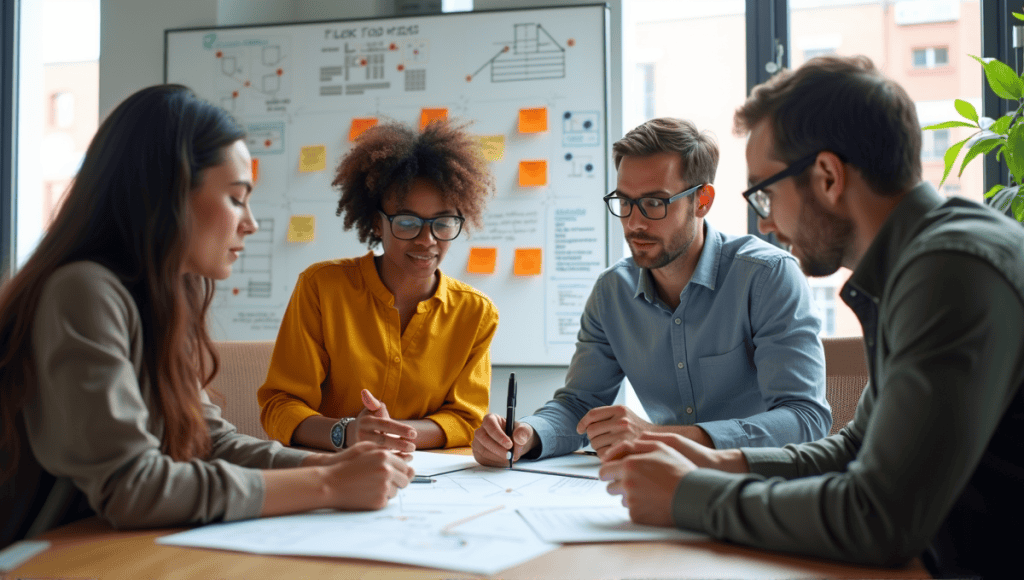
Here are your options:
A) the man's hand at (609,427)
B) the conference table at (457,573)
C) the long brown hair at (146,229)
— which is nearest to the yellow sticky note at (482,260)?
the man's hand at (609,427)

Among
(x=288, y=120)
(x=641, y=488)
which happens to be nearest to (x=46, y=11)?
(x=288, y=120)

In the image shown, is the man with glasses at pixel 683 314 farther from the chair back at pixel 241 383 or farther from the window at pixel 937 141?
the window at pixel 937 141

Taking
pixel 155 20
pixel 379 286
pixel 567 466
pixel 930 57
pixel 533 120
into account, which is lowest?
pixel 567 466

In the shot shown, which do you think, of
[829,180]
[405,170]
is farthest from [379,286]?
[829,180]

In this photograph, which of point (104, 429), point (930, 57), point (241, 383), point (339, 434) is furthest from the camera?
point (930, 57)

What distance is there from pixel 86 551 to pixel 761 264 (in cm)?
145

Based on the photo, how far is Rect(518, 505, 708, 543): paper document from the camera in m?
0.92

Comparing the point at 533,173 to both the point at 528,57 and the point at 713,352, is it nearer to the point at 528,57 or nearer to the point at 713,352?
the point at 528,57

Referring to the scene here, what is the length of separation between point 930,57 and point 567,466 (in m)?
2.54

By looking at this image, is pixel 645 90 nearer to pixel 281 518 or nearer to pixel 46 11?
pixel 281 518

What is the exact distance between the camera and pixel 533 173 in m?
3.19

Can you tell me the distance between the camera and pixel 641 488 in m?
1.01

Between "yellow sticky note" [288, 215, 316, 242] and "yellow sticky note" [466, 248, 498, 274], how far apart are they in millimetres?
705

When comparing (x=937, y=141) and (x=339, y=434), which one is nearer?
(x=339, y=434)
